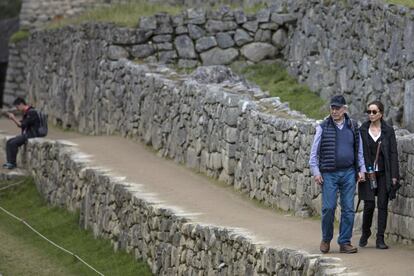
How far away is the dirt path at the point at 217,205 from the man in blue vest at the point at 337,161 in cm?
42

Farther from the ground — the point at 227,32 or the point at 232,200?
the point at 227,32

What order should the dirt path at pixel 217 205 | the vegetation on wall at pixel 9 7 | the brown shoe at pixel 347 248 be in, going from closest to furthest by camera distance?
the dirt path at pixel 217 205
the brown shoe at pixel 347 248
the vegetation on wall at pixel 9 7

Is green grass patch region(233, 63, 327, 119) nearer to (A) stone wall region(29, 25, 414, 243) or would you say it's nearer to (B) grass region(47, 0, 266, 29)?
(A) stone wall region(29, 25, 414, 243)

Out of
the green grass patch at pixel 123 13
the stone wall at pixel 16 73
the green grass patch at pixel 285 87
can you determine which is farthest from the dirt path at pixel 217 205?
the stone wall at pixel 16 73

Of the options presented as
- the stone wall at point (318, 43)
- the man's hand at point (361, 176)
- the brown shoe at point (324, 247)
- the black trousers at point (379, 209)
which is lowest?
the brown shoe at point (324, 247)

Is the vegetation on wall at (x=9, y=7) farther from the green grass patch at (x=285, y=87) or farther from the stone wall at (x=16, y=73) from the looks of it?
the green grass patch at (x=285, y=87)

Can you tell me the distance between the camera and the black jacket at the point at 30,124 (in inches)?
950

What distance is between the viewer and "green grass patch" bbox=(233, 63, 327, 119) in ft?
65.8

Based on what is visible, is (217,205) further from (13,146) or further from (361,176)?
(13,146)

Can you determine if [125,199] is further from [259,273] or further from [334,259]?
[334,259]

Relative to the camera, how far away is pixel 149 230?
55.1ft

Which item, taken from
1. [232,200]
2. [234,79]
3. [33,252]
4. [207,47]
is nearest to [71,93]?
[207,47]

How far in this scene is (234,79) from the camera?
71.5ft

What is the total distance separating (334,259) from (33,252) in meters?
7.00
